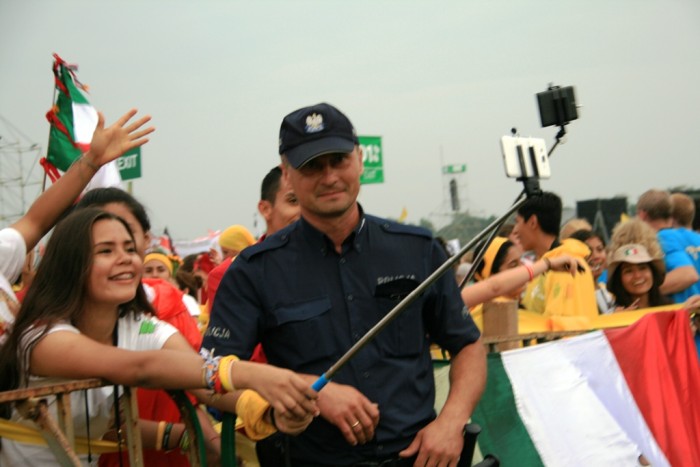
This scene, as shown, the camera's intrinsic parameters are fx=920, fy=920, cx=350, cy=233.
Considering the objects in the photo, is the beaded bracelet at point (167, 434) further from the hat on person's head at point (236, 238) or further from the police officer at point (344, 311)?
the hat on person's head at point (236, 238)

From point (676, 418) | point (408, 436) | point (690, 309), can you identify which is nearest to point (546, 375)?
point (676, 418)

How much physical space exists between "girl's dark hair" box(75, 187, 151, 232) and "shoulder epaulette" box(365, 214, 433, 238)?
1487mm

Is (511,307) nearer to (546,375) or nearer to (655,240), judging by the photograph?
(546,375)

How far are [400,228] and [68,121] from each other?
455 centimetres

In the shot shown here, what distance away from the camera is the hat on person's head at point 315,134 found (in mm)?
3326

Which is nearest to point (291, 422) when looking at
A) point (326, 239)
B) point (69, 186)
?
point (326, 239)

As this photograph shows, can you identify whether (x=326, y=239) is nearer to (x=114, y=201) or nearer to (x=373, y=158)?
(x=114, y=201)

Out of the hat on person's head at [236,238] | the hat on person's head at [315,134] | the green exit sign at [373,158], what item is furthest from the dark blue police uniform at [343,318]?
the green exit sign at [373,158]

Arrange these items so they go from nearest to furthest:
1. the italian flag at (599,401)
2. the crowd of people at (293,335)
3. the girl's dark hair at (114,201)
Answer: the crowd of people at (293,335) < the girl's dark hair at (114,201) < the italian flag at (599,401)

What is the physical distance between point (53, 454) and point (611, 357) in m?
3.09

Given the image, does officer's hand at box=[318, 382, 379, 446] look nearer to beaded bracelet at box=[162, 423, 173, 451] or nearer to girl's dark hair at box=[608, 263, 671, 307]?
beaded bracelet at box=[162, 423, 173, 451]

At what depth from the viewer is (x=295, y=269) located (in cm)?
338

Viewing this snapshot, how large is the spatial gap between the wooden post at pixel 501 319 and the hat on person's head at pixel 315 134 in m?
2.10

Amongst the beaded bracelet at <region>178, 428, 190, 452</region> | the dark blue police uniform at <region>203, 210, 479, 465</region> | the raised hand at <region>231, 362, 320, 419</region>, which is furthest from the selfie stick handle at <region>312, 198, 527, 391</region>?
the beaded bracelet at <region>178, 428, 190, 452</region>
